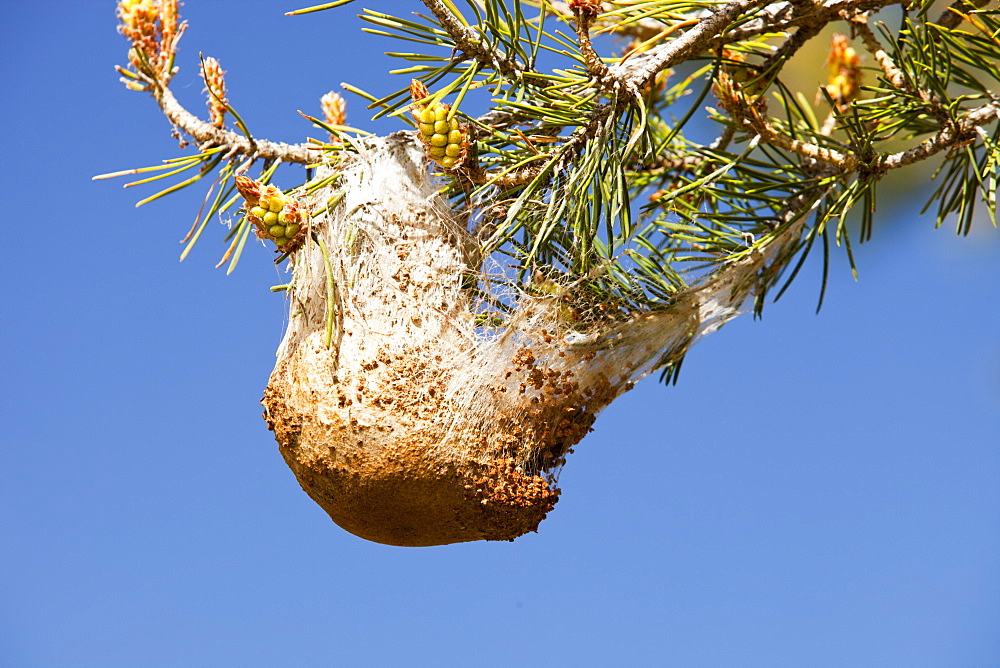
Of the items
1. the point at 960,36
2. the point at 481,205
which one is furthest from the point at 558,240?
the point at 960,36

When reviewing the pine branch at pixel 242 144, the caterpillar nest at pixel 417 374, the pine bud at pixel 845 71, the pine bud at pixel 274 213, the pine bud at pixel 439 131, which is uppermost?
the pine bud at pixel 845 71

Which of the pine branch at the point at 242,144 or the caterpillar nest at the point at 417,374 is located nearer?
the caterpillar nest at the point at 417,374

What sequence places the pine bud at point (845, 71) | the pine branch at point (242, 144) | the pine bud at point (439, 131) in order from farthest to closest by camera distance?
the pine bud at point (845, 71) → the pine branch at point (242, 144) → the pine bud at point (439, 131)

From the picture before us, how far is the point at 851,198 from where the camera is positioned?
5.12ft

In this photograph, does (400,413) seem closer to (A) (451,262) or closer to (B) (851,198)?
(A) (451,262)

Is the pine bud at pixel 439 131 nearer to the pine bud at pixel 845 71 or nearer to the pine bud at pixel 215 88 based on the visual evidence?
the pine bud at pixel 215 88

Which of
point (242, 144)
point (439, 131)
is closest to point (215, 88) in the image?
point (242, 144)

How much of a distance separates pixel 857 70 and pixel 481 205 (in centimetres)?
100

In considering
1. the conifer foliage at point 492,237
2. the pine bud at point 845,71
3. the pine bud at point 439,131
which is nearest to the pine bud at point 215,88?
the conifer foliage at point 492,237

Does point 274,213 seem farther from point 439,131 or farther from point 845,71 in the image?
point 845,71

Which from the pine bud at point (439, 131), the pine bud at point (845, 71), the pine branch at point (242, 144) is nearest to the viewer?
the pine bud at point (439, 131)

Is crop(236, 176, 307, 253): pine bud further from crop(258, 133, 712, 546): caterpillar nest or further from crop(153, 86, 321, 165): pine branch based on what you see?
crop(153, 86, 321, 165): pine branch

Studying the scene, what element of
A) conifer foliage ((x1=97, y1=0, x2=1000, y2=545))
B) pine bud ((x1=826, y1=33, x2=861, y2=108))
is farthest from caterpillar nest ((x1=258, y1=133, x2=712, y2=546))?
pine bud ((x1=826, y1=33, x2=861, y2=108))

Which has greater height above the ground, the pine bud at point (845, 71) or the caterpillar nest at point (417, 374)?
the pine bud at point (845, 71)
